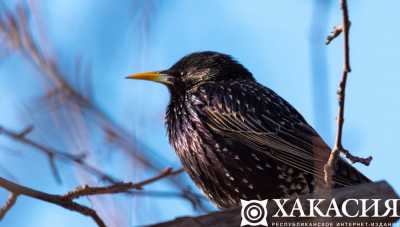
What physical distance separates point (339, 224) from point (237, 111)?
7.86ft

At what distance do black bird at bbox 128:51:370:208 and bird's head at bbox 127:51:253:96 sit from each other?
0.33 ft

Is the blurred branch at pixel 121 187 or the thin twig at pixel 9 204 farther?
the thin twig at pixel 9 204

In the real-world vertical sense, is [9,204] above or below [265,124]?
below

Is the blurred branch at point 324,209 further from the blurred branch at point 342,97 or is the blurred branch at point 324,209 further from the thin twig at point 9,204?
the thin twig at point 9,204

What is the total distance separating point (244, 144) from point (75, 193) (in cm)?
206

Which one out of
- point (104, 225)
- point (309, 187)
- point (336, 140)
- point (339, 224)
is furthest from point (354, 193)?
point (309, 187)

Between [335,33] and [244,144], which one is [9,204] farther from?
[244,144]

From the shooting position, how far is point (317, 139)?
4551 millimetres

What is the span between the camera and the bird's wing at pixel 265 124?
445cm


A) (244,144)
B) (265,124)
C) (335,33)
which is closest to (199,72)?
(265,124)

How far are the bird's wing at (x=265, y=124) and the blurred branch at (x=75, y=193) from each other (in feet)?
6.18

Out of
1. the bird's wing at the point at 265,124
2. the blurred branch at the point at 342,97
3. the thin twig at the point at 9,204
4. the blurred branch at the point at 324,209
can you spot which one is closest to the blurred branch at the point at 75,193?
the thin twig at the point at 9,204

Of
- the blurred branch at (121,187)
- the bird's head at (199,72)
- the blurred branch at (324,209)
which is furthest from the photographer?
the bird's head at (199,72)

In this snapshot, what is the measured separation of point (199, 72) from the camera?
537 cm
